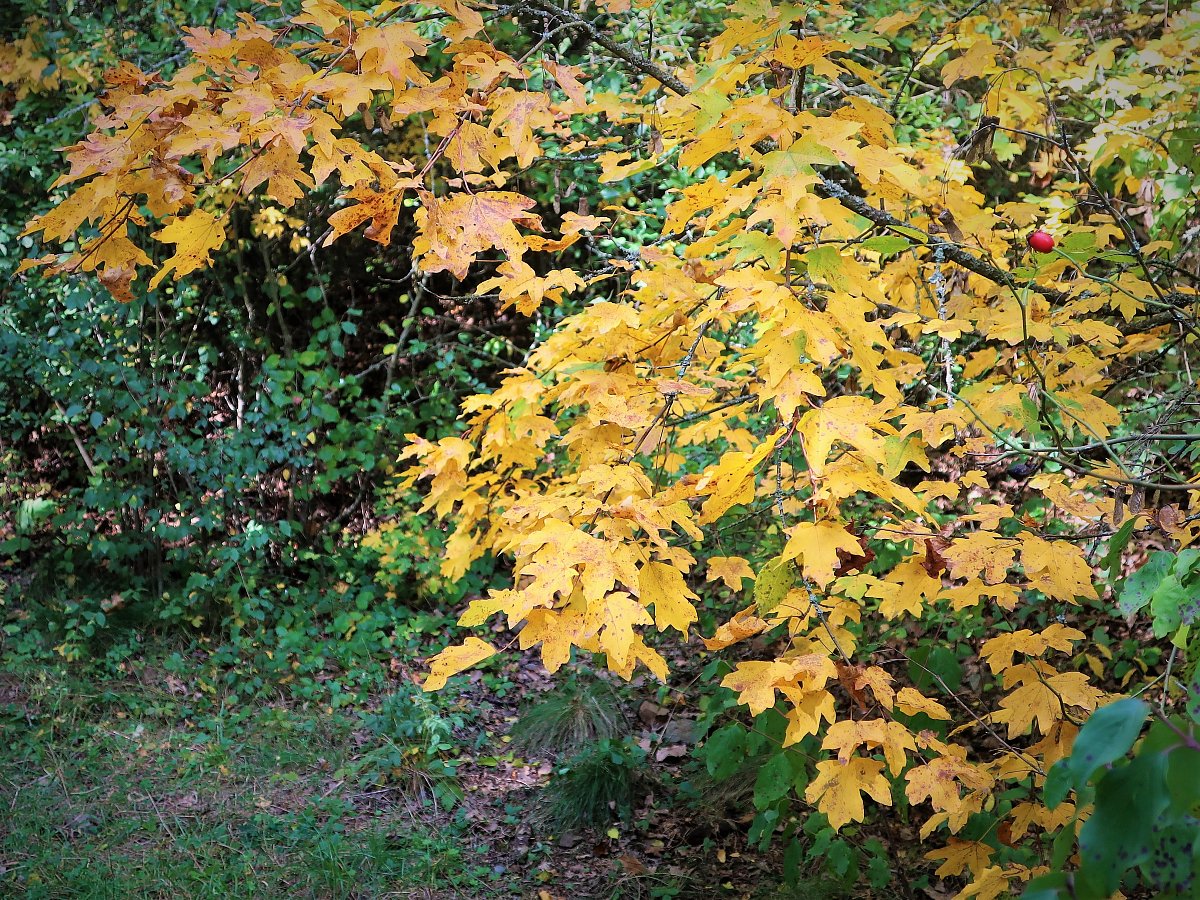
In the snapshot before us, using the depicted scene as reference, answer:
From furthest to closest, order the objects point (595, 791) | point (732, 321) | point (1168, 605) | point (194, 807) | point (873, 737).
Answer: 1. point (595, 791)
2. point (194, 807)
3. point (732, 321)
4. point (873, 737)
5. point (1168, 605)

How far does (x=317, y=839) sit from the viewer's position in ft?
9.80

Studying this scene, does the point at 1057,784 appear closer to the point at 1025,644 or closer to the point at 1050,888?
the point at 1050,888

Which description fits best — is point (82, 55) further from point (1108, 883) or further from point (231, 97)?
point (1108, 883)

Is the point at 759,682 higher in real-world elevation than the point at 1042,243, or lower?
lower

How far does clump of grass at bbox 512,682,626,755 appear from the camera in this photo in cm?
373

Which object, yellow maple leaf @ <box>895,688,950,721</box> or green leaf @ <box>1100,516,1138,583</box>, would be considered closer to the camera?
green leaf @ <box>1100,516,1138,583</box>

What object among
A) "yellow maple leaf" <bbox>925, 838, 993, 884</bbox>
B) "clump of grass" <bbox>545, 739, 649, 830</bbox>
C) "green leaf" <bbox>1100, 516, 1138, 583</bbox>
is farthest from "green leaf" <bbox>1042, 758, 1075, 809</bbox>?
"clump of grass" <bbox>545, 739, 649, 830</bbox>

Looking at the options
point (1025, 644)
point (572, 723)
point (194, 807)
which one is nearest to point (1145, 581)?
point (1025, 644)

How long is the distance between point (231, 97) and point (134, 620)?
3482mm

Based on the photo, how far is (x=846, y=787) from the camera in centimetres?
166

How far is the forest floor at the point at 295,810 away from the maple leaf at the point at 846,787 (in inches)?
48.6

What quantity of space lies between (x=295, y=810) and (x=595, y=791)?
42.9 inches

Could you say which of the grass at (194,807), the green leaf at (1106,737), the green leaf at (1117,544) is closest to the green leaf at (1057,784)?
the green leaf at (1106,737)

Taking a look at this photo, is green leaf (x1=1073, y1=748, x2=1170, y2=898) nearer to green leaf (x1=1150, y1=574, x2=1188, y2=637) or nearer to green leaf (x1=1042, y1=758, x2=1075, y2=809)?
green leaf (x1=1042, y1=758, x2=1075, y2=809)
